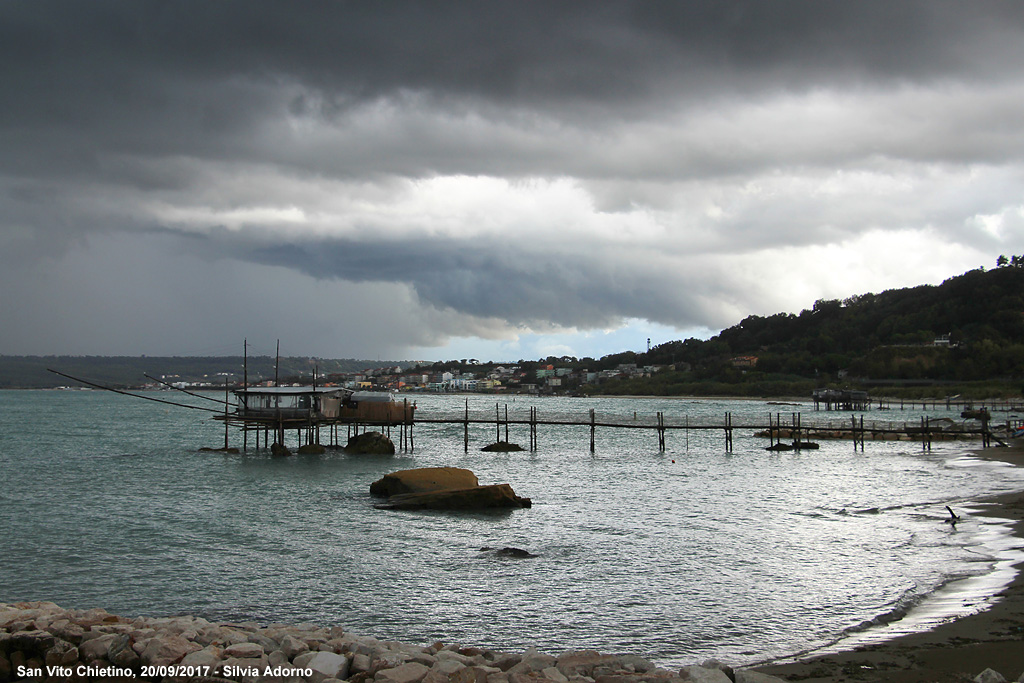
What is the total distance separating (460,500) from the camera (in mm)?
30562

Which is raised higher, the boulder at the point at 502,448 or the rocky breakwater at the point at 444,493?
the rocky breakwater at the point at 444,493

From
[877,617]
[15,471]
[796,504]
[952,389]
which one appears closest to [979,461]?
[796,504]

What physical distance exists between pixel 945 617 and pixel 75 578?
21294mm

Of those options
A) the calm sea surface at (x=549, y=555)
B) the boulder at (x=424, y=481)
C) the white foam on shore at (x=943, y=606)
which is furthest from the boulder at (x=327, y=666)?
the boulder at (x=424, y=481)

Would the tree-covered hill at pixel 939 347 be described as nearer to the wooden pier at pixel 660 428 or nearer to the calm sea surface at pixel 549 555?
the wooden pier at pixel 660 428

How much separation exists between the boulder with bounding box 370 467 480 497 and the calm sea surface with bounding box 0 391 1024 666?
4.74 feet

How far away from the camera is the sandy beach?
11039mm

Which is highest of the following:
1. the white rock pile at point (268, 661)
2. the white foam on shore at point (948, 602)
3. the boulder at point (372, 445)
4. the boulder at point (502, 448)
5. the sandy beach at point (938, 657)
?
the white rock pile at point (268, 661)

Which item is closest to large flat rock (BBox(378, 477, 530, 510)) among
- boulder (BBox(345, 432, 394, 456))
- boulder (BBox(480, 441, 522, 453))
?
boulder (BBox(345, 432, 394, 456))

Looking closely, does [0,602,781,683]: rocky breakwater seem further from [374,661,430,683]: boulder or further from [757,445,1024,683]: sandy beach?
[757,445,1024,683]: sandy beach

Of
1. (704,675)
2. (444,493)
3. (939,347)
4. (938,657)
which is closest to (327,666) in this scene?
(704,675)

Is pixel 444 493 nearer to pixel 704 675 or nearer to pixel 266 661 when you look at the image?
pixel 266 661

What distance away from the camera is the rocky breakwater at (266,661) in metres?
9.70

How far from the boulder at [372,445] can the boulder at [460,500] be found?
2831cm
